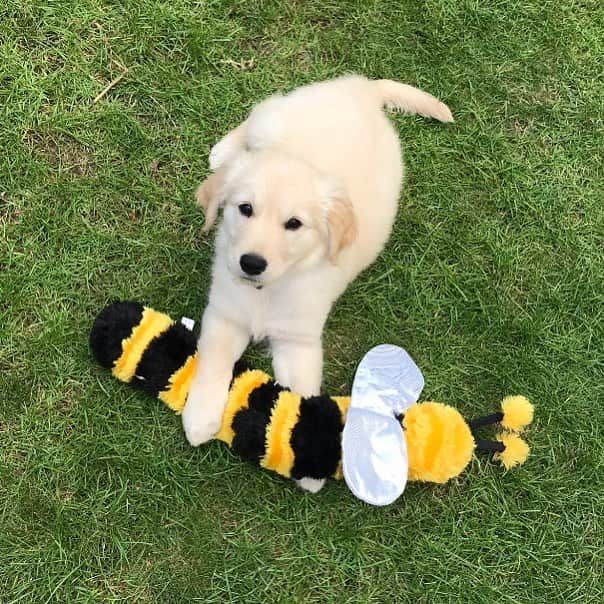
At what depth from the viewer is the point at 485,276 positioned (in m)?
2.77

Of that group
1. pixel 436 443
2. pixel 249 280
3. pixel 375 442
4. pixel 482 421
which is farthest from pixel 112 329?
pixel 482 421

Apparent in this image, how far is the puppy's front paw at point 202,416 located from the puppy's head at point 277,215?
0.46m

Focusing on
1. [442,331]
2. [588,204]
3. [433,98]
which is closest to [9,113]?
[433,98]

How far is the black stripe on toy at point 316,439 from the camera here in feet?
7.11

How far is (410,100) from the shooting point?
2715 mm

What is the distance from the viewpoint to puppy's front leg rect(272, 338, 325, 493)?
235cm

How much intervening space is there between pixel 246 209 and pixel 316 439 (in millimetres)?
772

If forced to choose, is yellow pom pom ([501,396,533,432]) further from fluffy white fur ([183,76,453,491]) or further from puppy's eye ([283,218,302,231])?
puppy's eye ([283,218,302,231])

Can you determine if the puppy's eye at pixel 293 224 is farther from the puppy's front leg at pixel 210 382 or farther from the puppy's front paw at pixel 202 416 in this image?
the puppy's front paw at pixel 202 416

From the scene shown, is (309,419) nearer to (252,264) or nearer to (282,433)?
(282,433)

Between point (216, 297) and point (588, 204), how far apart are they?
67.5 inches

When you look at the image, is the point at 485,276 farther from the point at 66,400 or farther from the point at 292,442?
the point at 66,400

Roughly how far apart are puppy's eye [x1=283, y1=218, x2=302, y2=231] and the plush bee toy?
0.55 metres

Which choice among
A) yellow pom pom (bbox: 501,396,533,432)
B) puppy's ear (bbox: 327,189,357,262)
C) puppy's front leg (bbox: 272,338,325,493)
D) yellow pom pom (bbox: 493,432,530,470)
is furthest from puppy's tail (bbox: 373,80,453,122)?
yellow pom pom (bbox: 493,432,530,470)
